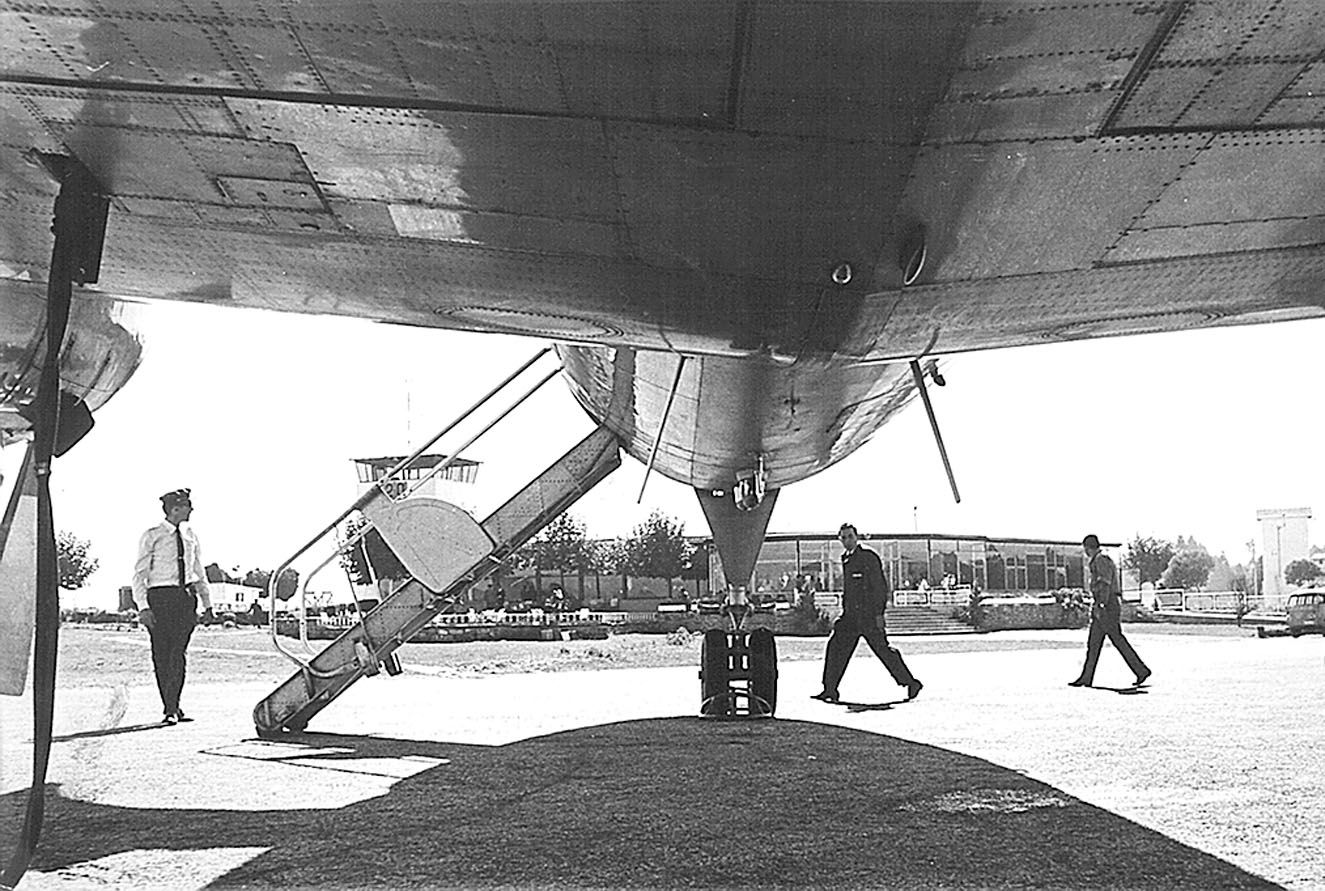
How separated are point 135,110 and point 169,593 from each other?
7042 mm

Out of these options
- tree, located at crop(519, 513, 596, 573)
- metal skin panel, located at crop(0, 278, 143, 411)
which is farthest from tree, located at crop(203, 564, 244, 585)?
tree, located at crop(519, 513, 596, 573)

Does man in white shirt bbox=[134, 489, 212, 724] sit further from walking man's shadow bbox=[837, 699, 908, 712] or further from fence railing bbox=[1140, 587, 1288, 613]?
fence railing bbox=[1140, 587, 1288, 613]

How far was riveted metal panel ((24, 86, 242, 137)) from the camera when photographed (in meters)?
3.45

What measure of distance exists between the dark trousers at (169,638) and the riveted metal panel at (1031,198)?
24.2 feet

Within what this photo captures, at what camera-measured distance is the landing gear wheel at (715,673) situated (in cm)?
1003

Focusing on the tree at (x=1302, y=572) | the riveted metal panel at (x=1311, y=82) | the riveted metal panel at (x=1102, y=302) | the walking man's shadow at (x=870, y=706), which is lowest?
the walking man's shadow at (x=870, y=706)

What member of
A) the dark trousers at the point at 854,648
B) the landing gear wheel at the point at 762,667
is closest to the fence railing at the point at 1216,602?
the dark trousers at the point at 854,648

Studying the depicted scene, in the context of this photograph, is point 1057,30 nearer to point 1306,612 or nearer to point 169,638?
point 169,638

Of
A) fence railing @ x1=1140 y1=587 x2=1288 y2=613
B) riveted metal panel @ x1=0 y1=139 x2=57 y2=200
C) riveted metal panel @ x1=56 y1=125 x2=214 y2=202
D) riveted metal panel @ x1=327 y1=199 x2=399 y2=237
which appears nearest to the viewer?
riveted metal panel @ x1=56 y1=125 x2=214 y2=202

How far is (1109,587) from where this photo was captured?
13.4 metres

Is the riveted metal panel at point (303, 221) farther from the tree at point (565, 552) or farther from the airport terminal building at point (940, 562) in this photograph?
the tree at point (565, 552)

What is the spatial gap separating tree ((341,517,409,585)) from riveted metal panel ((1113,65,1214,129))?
20.8 feet

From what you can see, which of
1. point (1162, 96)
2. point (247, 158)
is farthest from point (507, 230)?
point (1162, 96)

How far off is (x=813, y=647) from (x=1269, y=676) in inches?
439
